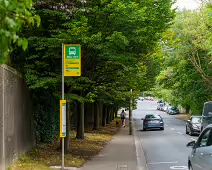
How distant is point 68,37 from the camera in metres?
12.4

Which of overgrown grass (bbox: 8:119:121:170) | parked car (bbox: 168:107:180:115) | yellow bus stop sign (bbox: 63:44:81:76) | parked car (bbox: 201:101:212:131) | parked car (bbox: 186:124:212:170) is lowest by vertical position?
parked car (bbox: 168:107:180:115)

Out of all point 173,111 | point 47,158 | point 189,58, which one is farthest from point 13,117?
point 173,111

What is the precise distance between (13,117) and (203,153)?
599 cm

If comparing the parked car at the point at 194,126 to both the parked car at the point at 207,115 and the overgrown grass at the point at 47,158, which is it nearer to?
the parked car at the point at 207,115

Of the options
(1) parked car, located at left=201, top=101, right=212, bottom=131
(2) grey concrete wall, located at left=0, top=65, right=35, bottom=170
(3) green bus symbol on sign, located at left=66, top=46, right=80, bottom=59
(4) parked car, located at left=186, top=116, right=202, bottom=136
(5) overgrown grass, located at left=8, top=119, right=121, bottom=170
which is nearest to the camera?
(2) grey concrete wall, located at left=0, top=65, right=35, bottom=170

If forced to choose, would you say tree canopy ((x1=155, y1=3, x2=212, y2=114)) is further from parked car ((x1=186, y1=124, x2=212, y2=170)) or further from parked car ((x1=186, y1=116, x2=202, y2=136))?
parked car ((x1=186, y1=124, x2=212, y2=170))

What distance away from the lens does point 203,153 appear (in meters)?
8.16

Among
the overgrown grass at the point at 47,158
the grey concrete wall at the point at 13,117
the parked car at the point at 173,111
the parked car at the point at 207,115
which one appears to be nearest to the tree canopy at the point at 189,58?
the parked car at the point at 207,115

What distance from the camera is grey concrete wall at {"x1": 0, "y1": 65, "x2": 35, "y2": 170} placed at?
407 inches

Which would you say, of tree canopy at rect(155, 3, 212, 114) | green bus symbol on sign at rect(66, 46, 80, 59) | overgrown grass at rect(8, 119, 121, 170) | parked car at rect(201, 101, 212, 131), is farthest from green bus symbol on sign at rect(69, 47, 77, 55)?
tree canopy at rect(155, 3, 212, 114)

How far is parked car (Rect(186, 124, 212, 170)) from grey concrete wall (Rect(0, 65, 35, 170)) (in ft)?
15.0

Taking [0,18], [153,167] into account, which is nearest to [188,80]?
[153,167]

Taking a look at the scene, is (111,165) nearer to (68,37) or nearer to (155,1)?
(68,37)

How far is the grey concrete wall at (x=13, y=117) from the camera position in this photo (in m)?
10.3
